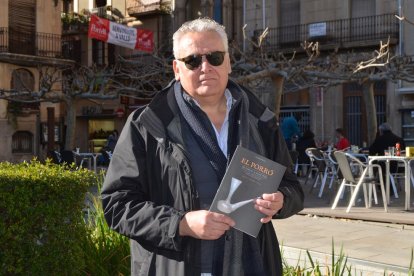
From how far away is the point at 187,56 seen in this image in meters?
2.64

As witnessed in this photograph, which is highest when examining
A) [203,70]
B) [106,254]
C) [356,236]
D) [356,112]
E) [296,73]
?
[296,73]

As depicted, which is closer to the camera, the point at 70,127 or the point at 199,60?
the point at 199,60

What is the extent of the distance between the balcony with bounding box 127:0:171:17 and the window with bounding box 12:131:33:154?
8.96 metres

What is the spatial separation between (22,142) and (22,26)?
18.1 feet

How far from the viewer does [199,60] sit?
2621mm

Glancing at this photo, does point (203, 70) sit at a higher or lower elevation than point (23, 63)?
lower

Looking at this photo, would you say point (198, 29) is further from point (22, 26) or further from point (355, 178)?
point (22, 26)

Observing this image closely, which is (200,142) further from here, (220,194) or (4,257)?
(4,257)

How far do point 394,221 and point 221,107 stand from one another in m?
6.63

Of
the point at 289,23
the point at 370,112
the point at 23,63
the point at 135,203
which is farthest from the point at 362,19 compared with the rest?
the point at 135,203

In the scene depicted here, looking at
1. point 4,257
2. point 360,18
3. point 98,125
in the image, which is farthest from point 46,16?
point 4,257

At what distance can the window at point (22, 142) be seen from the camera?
28797 millimetres

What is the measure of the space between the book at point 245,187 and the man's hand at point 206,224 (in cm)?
3

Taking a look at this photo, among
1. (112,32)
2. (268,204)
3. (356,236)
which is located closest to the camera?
(268,204)
